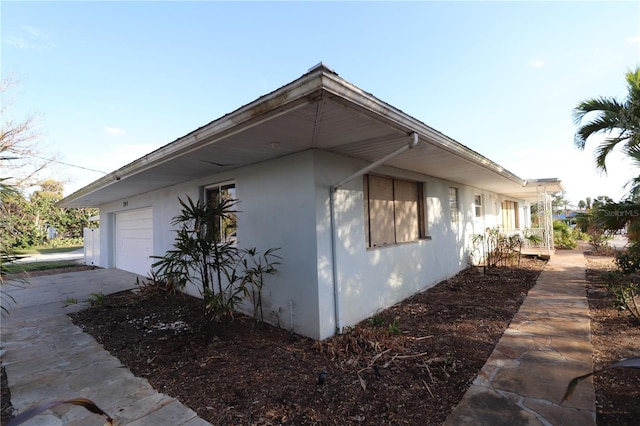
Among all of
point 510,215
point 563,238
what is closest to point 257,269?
point 510,215

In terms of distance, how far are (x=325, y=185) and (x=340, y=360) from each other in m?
2.36

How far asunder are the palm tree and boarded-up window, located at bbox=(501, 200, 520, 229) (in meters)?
8.37

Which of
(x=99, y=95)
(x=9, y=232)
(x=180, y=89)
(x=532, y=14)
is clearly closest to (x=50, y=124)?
(x=99, y=95)

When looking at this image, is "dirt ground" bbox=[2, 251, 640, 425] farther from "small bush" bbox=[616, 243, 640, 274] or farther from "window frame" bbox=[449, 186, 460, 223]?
"window frame" bbox=[449, 186, 460, 223]

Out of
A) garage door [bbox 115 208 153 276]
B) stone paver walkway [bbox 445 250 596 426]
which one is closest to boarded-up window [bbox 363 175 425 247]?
stone paver walkway [bbox 445 250 596 426]

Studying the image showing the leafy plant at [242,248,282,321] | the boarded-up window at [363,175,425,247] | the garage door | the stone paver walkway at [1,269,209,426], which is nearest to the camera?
the stone paver walkway at [1,269,209,426]

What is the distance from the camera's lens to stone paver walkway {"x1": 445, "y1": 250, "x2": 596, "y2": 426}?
2428mm

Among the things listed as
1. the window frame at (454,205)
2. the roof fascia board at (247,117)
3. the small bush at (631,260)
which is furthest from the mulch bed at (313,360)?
the window frame at (454,205)

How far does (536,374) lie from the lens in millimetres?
3090

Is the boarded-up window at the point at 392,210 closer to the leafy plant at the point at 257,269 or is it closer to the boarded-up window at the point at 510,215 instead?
the leafy plant at the point at 257,269

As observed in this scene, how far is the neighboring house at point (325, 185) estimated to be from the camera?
2994 mm

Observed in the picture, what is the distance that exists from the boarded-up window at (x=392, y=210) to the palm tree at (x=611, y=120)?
3.78m

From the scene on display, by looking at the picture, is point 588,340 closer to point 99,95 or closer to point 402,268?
point 402,268

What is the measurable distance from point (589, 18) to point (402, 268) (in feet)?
18.5
